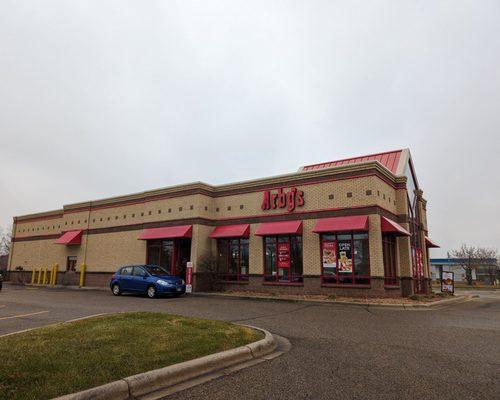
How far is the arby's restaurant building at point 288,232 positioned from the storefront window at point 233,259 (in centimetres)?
6

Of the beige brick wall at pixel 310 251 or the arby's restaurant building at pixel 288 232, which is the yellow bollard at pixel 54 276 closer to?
the arby's restaurant building at pixel 288 232

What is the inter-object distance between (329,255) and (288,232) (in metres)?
2.32

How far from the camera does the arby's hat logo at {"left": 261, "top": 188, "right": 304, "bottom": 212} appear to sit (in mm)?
20323

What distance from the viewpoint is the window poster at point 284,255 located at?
20.1m

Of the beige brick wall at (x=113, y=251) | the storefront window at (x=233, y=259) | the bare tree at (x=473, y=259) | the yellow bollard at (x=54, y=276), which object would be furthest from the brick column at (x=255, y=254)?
the bare tree at (x=473, y=259)

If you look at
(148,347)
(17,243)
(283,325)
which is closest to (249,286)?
(283,325)

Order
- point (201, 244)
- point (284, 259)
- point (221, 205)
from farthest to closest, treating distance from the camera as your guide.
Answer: point (221, 205)
point (201, 244)
point (284, 259)

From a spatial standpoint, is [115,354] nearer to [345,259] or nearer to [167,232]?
[345,259]

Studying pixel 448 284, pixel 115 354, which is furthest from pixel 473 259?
pixel 115 354

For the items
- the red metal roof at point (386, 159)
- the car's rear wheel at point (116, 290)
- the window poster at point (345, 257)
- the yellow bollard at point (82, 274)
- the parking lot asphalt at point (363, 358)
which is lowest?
the parking lot asphalt at point (363, 358)

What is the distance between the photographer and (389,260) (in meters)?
19.2

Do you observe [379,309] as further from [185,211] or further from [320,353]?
[185,211]

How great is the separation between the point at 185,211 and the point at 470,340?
1743 cm

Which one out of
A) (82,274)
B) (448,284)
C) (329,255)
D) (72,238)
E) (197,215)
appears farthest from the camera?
→ (72,238)
